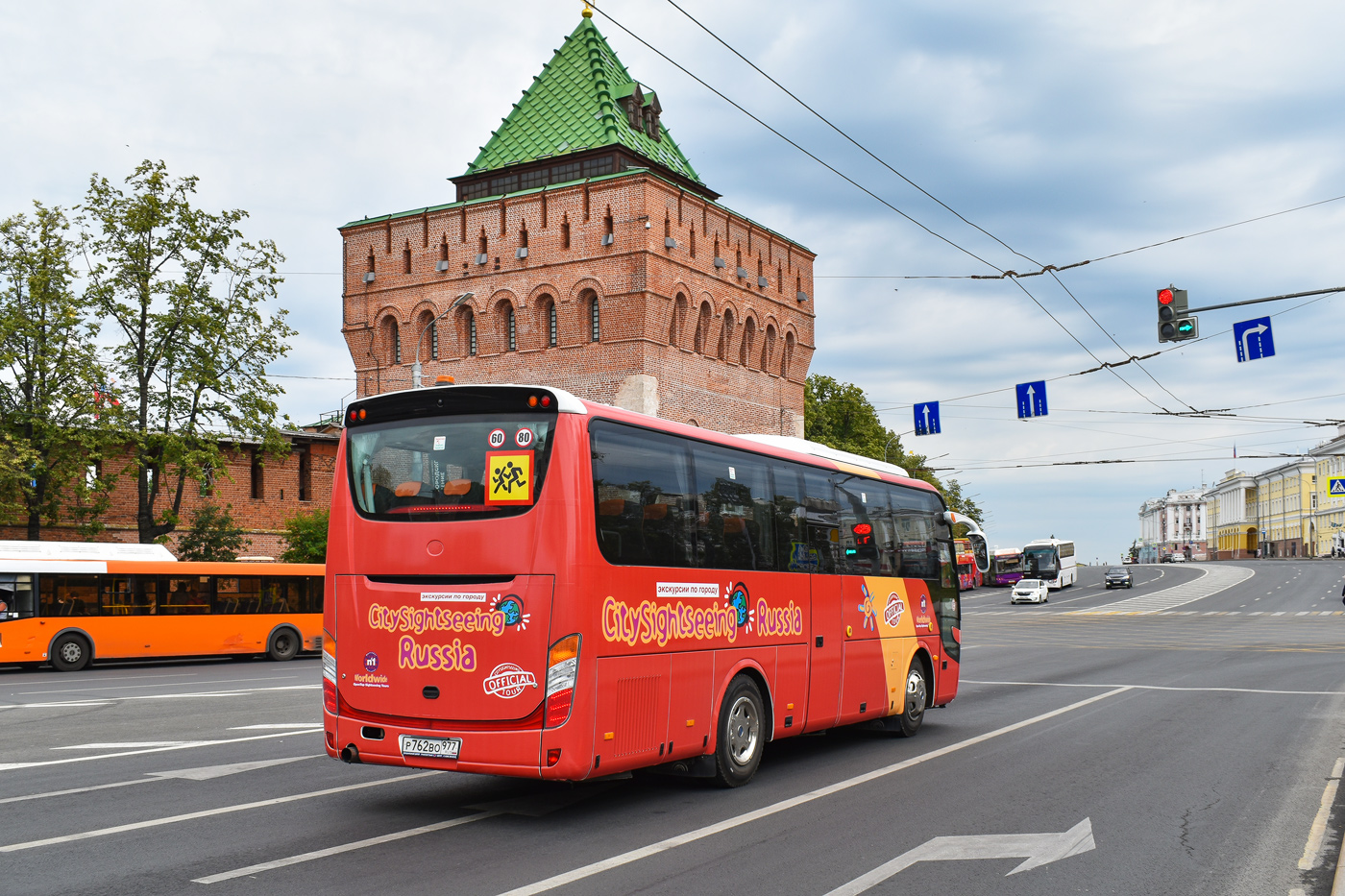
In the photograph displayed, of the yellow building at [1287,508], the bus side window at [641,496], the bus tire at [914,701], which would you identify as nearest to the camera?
the bus side window at [641,496]

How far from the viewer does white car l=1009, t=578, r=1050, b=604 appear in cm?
6225

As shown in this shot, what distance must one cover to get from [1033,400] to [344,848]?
29665 millimetres

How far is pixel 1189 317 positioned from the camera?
19578mm

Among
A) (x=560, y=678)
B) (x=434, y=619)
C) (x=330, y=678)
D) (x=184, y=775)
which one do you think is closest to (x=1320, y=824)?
(x=560, y=678)

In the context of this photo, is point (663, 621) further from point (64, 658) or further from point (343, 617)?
point (64, 658)

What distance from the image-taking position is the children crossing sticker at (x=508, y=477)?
779 centimetres

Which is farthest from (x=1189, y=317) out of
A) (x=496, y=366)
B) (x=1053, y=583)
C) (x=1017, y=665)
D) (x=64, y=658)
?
(x=1053, y=583)

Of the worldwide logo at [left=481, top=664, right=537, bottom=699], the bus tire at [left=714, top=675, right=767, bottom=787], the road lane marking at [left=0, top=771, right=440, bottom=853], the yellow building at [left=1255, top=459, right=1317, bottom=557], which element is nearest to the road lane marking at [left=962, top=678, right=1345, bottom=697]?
the bus tire at [left=714, top=675, right=767, bottom=787]

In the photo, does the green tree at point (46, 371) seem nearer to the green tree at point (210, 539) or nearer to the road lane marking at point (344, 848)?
the green tree at point (210, 539)

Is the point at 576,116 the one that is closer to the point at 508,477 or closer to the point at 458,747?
the point at 508,477

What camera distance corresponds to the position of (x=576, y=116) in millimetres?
50250

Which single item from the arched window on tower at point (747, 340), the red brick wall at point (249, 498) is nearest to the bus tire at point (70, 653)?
the red brick wall at point (249, 498)

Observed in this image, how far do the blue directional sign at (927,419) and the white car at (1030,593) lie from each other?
21806 millimetres

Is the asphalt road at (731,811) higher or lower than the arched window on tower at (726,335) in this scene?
lower
